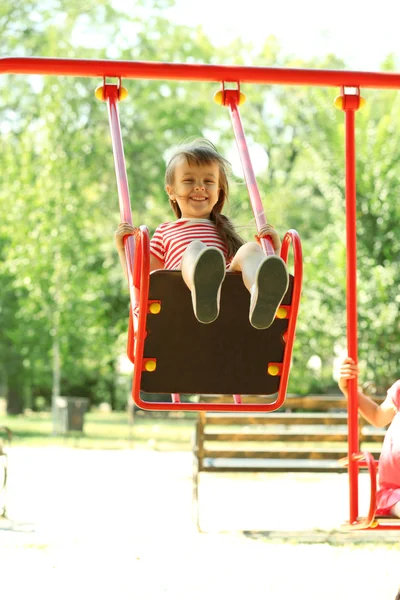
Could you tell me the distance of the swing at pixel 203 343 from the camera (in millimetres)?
3746

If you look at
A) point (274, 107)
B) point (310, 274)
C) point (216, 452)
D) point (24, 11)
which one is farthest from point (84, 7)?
point (216, 452)

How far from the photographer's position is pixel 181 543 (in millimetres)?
6586

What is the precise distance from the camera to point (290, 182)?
26.6m

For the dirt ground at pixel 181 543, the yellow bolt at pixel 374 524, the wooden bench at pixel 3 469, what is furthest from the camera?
the wooden bench at pixel 3 469

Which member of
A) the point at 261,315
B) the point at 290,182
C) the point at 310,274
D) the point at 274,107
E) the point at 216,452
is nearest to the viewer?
the point at 261,315

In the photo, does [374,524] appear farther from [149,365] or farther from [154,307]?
[154,307]

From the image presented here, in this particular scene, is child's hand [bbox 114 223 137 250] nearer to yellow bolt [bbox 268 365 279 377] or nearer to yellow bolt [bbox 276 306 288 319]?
yellow bolt [bbox 276 306 288 319]

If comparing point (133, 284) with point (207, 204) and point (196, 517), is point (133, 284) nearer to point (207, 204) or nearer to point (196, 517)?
point (207, 204)

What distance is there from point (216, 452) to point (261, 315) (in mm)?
4269

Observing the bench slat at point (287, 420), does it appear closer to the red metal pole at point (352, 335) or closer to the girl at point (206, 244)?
the girl at point (206, 244)

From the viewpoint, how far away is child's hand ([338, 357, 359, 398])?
12.7 ft

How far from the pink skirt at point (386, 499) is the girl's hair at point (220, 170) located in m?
1.21

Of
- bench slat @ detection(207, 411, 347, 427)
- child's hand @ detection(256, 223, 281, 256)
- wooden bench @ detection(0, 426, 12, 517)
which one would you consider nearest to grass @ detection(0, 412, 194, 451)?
wooden bench @ detection(0, 426, 12, 517)

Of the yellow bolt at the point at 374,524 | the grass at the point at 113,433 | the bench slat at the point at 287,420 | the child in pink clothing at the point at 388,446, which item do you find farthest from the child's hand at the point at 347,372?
the grass at the point at 113,433
